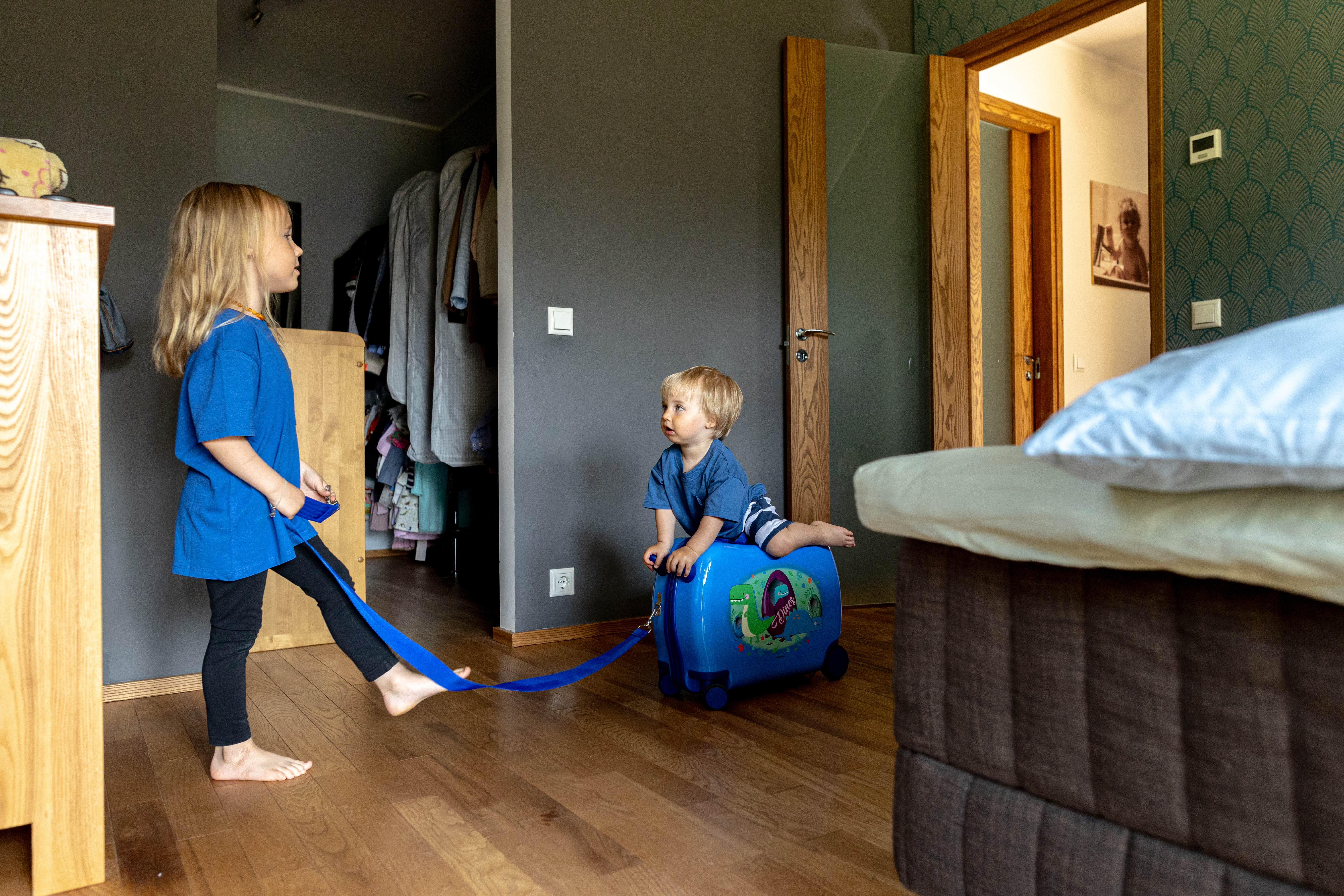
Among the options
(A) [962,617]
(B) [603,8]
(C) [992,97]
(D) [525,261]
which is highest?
(C) [992,97]

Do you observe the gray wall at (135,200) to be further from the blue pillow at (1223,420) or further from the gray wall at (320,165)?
the gray wall at (320,165)

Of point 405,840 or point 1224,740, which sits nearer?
point 1224,740

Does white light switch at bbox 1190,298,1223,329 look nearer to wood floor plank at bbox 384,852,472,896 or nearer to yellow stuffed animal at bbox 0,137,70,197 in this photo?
wood floor plank at bbox 384,852,472,896

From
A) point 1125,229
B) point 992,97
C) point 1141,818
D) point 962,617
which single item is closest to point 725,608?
point 962,617

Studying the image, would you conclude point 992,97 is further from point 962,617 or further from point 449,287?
point 962,617

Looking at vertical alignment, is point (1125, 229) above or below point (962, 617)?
above

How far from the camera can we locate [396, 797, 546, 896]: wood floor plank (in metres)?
1.11

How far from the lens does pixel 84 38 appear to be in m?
2.01

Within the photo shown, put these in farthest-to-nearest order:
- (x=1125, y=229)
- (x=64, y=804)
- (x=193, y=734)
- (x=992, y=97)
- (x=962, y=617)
Result: (x=1125, y=229) < (x=992, y=97) < (x=193, y=734) < (x=64, y=804) < (x=962, y=617)

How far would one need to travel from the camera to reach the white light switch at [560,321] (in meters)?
2.62

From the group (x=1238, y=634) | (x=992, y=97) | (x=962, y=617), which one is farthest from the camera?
(x=992, y=97)

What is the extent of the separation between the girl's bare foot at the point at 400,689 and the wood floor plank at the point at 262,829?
250 millimetres

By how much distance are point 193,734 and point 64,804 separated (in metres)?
0.70

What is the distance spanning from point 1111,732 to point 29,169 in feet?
4.96
